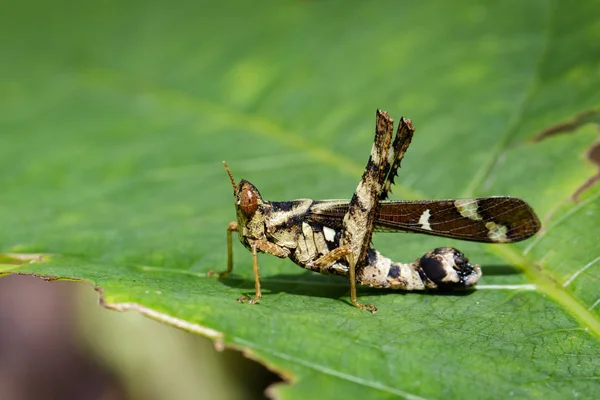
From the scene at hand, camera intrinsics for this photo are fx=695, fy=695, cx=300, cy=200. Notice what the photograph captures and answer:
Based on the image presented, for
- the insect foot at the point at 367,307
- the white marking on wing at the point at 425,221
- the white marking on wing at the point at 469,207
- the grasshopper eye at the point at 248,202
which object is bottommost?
the insect foot at the point at 367,307

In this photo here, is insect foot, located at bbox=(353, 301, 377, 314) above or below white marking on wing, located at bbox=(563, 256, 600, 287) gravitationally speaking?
below

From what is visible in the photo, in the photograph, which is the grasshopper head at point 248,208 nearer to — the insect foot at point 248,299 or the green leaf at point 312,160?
the green leaf at point 312,160

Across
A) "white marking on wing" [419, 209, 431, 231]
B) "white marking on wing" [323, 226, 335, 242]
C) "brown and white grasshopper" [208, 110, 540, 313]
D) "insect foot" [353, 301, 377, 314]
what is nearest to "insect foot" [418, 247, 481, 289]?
"brown and white grasshopper" [208, 110, 540, 313]

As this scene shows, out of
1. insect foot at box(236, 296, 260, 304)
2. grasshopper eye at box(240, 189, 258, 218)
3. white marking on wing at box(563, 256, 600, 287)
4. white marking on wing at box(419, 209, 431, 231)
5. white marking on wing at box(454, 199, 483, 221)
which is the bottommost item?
insect foot at box(236, 296, 260, 304)

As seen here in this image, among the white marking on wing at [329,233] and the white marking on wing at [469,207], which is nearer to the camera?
the white marking on wing at [469,207]

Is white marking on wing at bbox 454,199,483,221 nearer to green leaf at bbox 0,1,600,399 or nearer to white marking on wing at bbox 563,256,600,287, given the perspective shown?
green leaf at bbox 0,1,600,399

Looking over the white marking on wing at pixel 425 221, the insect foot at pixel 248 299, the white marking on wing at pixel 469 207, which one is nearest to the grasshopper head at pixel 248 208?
the insect foot at pixel 248 299

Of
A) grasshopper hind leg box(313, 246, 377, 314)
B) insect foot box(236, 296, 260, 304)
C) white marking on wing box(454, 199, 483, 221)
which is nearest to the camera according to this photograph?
insect foot box(236, 296, 260, 304)
